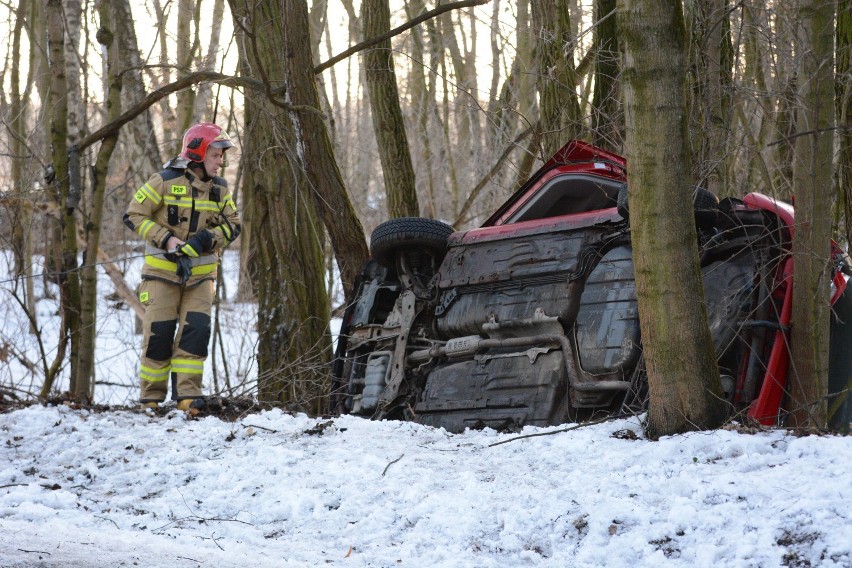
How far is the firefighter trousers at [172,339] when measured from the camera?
686cm

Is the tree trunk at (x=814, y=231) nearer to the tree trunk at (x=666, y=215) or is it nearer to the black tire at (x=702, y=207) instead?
the black tire at (x=702, y=207)

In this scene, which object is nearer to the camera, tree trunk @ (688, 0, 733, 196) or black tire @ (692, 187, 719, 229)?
black tire @ (692, 187, 719, 229)

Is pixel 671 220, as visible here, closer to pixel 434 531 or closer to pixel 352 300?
pixel 434 531

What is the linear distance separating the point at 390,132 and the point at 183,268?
2980 mm

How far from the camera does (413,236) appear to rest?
245 inches

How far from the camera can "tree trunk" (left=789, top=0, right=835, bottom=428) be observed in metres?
4.58

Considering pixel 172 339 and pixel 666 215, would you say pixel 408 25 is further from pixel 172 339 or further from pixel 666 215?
pixel 666 215

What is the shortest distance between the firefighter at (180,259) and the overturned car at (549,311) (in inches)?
44.3

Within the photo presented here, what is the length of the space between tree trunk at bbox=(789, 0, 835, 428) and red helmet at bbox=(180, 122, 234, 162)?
13.2ft

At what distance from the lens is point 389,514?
12.8 feet

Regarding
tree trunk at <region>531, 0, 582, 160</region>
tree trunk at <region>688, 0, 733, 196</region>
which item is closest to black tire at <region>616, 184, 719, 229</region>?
tree trunk at <region>688, 0, 733, 196</region>

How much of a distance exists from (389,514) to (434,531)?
0.94 ft

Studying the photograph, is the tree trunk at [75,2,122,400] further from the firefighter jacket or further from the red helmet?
the red helmet

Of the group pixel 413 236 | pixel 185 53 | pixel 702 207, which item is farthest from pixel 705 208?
pixel 185 53
